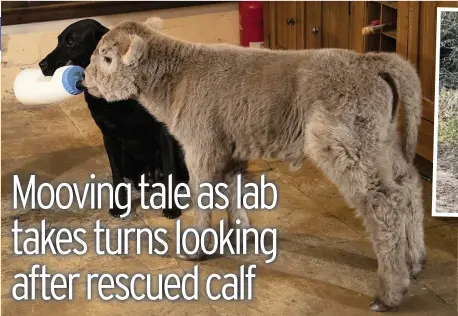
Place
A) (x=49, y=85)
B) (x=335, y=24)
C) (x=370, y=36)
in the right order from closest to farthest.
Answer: (x=49, y=85)
(x=370, y=36)
(x=335, y=24)

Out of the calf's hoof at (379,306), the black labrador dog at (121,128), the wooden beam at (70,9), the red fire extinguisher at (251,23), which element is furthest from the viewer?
the red fire extinguisher at (251,23)

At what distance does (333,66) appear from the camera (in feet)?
10.2

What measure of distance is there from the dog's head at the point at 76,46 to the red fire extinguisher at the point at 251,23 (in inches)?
93.9

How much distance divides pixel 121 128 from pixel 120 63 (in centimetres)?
56

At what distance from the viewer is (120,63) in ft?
11.2

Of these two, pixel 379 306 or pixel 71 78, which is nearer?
pixel 379 306

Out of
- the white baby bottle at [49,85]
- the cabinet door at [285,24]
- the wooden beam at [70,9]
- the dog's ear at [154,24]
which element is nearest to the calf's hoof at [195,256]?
the white baby bottle at [49,85]

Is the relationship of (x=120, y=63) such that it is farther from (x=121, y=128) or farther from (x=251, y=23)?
(x=251, y=23)

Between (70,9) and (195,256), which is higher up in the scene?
(70,9)

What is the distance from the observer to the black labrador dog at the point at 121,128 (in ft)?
12.6

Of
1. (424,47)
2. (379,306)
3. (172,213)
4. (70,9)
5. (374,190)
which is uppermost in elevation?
(70,9)

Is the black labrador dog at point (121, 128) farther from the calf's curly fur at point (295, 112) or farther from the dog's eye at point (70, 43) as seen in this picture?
the calf's curly fur at point (295, 112)

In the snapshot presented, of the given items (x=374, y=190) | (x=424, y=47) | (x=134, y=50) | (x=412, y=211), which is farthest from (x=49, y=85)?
(x=424, y=47)

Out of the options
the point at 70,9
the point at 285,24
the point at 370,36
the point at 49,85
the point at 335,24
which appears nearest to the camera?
the point at 49,85
